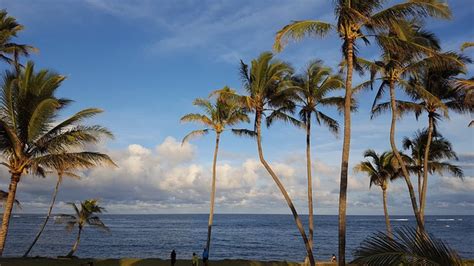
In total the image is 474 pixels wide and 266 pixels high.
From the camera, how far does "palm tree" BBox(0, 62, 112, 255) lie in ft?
50.1

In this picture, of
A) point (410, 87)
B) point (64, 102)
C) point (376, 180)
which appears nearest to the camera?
point (64, 102)

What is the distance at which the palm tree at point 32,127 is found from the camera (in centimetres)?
1526

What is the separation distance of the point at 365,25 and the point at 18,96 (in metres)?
13.5

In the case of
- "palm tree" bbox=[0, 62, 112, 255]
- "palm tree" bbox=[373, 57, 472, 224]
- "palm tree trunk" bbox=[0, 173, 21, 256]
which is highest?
"palm tree" bbox=[373, 57, 472, 224]

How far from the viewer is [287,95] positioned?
75.5 feet

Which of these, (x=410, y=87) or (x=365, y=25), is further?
(x=410, y=87)

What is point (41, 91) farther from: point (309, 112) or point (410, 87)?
point (410, 87)

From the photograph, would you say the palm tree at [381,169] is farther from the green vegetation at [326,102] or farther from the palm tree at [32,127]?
the palm tree at [32,127]

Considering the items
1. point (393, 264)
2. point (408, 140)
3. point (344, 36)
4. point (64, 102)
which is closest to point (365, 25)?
point (344, 36)

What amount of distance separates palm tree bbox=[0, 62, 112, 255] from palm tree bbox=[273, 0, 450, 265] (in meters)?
8.75

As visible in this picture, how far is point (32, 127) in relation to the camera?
15.4 meters

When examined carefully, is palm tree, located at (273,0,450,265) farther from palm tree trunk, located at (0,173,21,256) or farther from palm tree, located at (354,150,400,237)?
palm tree, located at (354,150,400,237)

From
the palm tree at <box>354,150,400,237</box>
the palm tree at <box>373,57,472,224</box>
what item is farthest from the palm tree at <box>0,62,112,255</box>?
the palm tree at <box>354,150,400,237</box>

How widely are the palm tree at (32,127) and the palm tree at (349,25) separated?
28.7 feet
